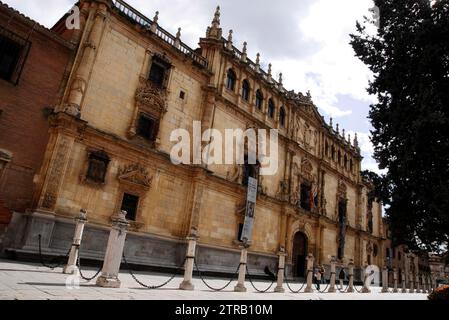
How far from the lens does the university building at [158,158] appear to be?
12922 millimetres

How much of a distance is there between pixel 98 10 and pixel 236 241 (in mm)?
14122

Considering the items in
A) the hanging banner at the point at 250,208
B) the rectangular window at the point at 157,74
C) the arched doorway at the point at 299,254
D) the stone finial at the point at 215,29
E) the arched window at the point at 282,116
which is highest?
the stone finial at the point at 215,29

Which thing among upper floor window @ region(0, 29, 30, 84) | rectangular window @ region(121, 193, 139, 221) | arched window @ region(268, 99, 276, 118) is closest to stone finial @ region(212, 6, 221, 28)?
arched window @ region(268, 99, 276, 118)

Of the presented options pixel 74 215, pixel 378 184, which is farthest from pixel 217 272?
pixel 378 184

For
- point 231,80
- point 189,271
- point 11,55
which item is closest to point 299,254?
point 231,80

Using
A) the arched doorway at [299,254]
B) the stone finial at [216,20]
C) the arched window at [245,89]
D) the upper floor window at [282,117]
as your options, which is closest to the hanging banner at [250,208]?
the arched doorway at [299,254]

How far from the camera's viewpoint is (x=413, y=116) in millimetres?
11047

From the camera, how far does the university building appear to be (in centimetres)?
1292

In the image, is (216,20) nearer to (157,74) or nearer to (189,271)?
(157,74)

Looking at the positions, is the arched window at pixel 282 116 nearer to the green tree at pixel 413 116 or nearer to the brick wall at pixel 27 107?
the green tree at pixel 413 116

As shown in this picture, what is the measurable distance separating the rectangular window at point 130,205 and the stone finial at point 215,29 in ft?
37.9

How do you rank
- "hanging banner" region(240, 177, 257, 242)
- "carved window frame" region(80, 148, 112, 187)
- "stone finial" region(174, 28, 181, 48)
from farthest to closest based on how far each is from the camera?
"hanging banner" region(240, 177, 257, 242), "stone finial" region(174, 28, 181, 48), "carved window frame" region(80, 148, 112, 187)

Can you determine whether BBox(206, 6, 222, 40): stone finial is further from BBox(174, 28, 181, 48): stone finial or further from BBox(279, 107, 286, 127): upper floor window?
BBox(279, 107, 286, 127): upper floor window

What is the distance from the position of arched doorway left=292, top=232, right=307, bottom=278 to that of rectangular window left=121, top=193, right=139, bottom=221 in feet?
43.9
